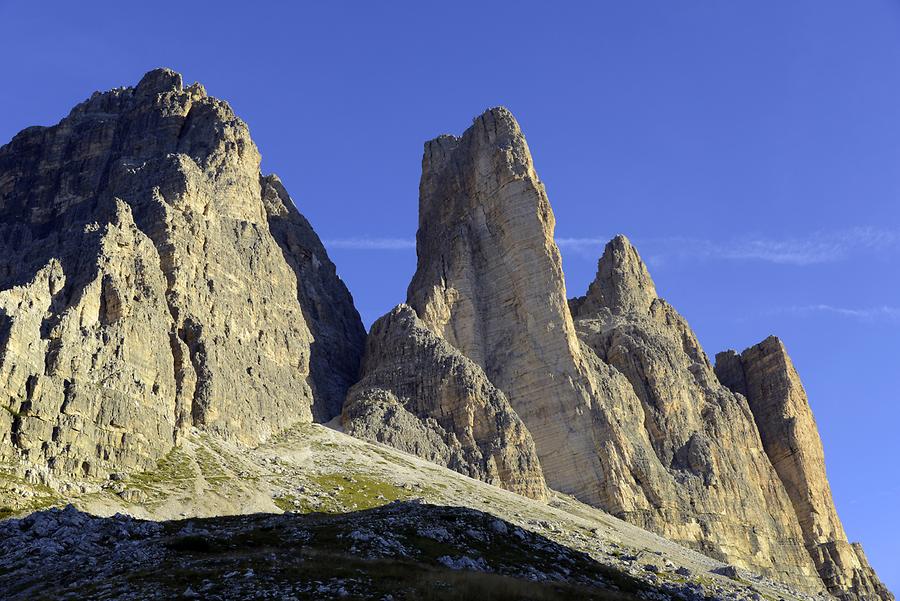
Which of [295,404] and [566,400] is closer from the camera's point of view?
[295,404]

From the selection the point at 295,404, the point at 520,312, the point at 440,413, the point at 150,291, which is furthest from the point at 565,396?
the point at 150,291

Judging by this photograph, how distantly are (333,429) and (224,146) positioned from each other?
55.5 meters

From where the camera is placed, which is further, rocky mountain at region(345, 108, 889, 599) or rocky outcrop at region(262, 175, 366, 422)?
rocky mountain at region(345, 108, 889, 599)

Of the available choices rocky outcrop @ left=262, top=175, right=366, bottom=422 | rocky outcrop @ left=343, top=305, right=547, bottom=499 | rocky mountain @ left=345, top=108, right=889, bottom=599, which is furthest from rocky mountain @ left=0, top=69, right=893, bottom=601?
rocky outcrop @ left=262, top=175, right=366, bottom=422

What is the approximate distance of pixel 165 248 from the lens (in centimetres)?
14562

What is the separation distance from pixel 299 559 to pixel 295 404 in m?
97.4

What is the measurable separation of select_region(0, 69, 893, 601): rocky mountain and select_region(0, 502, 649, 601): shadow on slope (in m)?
0.39

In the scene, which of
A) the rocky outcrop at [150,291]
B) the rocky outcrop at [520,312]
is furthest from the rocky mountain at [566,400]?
the rocky outcrop at [150,291]

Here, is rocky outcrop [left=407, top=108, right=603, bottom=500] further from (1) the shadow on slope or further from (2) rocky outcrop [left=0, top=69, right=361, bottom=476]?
(1) the shadow on slope

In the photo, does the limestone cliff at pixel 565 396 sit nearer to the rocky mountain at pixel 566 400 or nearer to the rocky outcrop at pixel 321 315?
the rocky mountain at pixel 566 400

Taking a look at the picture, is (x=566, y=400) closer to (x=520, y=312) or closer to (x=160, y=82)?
(x=520, y=312)

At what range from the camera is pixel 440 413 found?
6486 inches

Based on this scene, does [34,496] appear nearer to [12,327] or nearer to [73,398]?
[73,398]

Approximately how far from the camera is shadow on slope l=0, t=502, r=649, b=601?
52188mm
